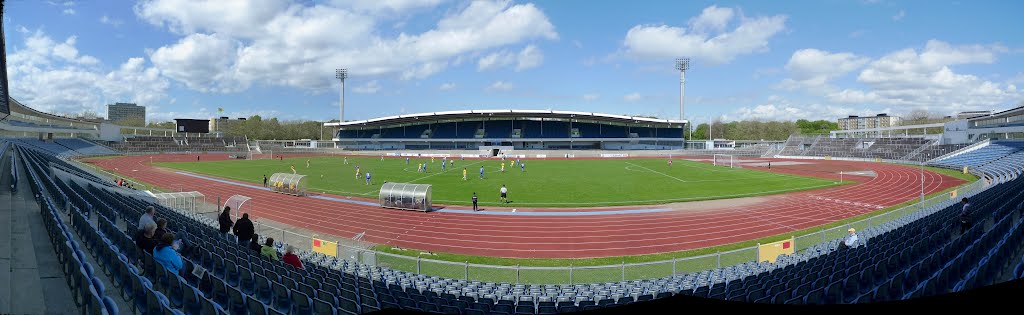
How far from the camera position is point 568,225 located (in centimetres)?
2023

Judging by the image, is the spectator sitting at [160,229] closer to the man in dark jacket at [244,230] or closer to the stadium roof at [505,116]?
the man in dark jacket at [244,230]

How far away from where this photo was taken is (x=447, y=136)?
9838 cm

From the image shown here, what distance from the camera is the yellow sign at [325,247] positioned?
13.2m

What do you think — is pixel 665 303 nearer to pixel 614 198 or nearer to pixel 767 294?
pixel 767 294

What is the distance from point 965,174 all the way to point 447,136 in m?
78.4

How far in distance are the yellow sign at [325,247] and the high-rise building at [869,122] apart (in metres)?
207

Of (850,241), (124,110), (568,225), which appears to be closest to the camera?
(850,241)

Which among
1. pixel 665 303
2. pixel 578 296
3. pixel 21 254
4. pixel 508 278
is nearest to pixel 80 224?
pixel 21 254

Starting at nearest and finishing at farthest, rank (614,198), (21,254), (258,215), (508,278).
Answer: (21,254), (508,278), (258,215), (614,198)

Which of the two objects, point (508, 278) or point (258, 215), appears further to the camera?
point (258, 215)

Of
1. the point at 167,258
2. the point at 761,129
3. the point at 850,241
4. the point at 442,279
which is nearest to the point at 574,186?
the point at 850,241

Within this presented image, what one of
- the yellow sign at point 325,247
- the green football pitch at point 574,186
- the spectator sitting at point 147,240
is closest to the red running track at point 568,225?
the green football pitch at point 574,186

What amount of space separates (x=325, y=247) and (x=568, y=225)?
1032cm

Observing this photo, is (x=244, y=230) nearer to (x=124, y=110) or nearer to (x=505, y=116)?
(x=505, y=116)
